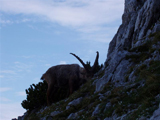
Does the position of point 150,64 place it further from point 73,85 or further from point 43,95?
point 43,95

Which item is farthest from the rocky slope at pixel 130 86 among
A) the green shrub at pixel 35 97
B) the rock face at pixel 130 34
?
the green shrub at pixel 35 97

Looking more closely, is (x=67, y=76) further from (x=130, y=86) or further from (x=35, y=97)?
(x=130, y=86)

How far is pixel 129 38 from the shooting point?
1939 centimetres

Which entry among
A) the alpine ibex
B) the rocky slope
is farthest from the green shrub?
the rocky slope

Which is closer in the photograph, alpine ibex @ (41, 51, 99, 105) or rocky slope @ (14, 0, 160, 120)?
rocky slope @ (14, 0, 160, 120)

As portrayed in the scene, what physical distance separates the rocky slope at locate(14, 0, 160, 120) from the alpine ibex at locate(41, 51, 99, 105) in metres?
3.29

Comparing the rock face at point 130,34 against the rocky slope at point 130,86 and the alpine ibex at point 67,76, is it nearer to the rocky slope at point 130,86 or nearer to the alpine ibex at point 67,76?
the rocky slope at point 130,86

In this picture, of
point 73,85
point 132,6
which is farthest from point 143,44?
point 132,6

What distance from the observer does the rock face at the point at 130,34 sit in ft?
46.9

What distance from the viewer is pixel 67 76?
19.7 metres

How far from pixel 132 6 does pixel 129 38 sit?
5387mm

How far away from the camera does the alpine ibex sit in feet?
64.0

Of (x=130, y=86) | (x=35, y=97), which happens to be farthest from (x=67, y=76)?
(x=130, y=86)

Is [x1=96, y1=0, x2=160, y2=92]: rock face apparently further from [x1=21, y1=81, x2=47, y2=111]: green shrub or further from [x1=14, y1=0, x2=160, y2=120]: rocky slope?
[x1=21, y1=81, x2=47, y2=111]: green shrub
